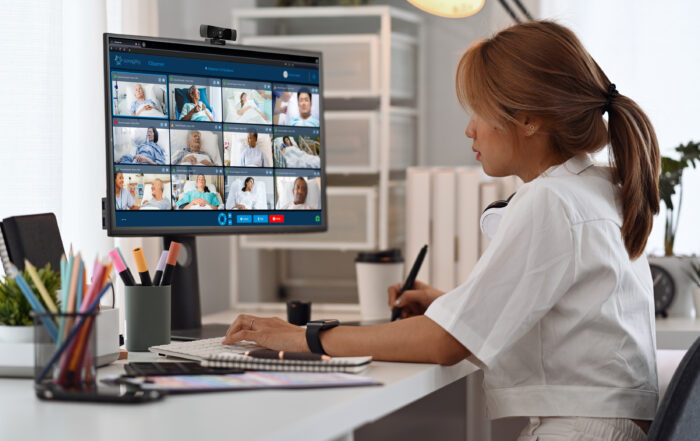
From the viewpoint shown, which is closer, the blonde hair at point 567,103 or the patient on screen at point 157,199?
the blonde hair at point 567,103

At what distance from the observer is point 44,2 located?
5.80 feet

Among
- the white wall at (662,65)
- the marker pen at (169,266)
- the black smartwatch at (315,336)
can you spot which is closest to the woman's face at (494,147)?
the black smartwatch at (315,336)

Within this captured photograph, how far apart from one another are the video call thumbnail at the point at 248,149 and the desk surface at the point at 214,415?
2.31 ft

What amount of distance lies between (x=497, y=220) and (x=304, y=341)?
451mm

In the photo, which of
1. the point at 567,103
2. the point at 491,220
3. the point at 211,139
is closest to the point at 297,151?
the point at 211,139

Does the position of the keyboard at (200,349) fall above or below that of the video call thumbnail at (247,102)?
below

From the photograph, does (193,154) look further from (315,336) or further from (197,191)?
(315,336)

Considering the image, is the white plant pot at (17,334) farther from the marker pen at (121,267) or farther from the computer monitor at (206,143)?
the computer monitor at (206,143)

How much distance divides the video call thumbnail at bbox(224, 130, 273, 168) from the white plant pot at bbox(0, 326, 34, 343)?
2.04 feet

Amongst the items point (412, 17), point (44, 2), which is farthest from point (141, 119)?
point (412, 17)

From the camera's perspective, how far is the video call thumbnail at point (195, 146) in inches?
60.5

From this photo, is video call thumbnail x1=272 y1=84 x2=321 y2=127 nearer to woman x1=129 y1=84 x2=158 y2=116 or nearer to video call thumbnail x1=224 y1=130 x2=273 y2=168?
video call thumbnail x1=224 y1=130 x2=273 y2=168

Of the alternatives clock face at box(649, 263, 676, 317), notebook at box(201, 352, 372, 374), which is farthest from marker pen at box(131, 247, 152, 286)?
clock face at box(649, 263, 676, 317)

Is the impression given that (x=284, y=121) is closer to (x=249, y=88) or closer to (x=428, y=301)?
(x=249, y=88)
